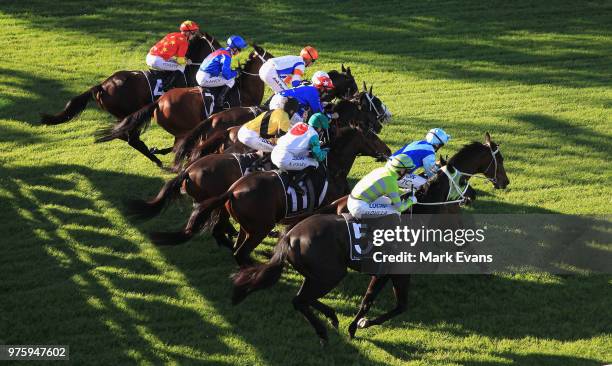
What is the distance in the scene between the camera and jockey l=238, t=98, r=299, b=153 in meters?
9.41

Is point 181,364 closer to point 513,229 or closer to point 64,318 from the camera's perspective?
point 64,318

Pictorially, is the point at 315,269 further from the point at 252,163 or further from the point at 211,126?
the point at 211,126

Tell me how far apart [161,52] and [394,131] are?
4194 millimetres

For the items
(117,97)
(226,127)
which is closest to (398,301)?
(226,127)

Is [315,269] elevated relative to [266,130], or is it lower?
lower

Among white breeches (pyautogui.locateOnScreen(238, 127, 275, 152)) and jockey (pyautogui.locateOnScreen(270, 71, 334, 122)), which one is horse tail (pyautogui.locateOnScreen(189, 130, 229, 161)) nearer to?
white breeches (pyautogui.locateOnScreen(238, 127, 275, 152))

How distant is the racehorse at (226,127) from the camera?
33.1 feet

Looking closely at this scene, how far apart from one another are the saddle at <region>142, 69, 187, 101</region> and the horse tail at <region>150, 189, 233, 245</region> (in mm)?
4317

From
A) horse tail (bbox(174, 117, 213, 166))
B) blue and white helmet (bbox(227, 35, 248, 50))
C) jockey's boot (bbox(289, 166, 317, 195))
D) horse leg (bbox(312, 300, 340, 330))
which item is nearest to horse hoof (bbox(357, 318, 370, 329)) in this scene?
horse leg (bbox(312, 300, 340, 330))

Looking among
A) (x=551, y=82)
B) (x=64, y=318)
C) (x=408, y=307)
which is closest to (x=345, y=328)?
(x=408, y=307)

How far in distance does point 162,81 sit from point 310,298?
233 inches

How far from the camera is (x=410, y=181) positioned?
8.80 meters

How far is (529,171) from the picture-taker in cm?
1169

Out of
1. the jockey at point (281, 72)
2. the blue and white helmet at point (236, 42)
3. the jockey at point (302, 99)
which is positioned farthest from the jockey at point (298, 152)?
the blue and white helmet at point (236, 42)
